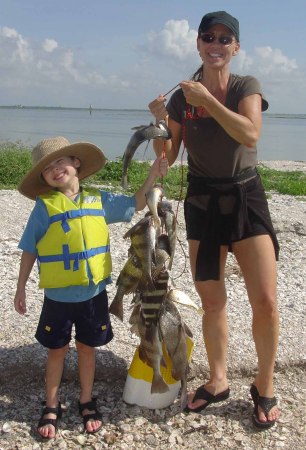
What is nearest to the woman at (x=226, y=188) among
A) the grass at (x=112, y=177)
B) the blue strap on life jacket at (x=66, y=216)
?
the blue strap on life jacket at (x=66, y=216)

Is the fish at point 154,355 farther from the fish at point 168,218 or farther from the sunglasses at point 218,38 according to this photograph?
the sunglasses at point 218,38

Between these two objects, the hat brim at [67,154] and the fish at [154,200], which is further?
the hat brim at [67,154]

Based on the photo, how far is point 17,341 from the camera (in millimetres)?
4836

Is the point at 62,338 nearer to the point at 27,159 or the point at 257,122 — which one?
the point at 257,122

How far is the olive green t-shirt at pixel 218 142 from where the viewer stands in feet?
11.7

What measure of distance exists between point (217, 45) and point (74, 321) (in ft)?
6.98

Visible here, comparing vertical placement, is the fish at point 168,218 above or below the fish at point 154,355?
above

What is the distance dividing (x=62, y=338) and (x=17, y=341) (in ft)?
3.98

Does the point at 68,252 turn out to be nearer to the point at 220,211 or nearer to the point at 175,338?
the point at 175,338

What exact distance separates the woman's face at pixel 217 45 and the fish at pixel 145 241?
1.16 meters

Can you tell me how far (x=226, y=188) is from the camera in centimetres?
370

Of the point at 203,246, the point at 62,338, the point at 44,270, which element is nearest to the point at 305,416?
the point at 203,246

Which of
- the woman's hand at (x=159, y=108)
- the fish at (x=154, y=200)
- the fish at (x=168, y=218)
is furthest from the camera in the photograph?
the woman's hand at (x=159, y=108)

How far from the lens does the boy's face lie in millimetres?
3748
